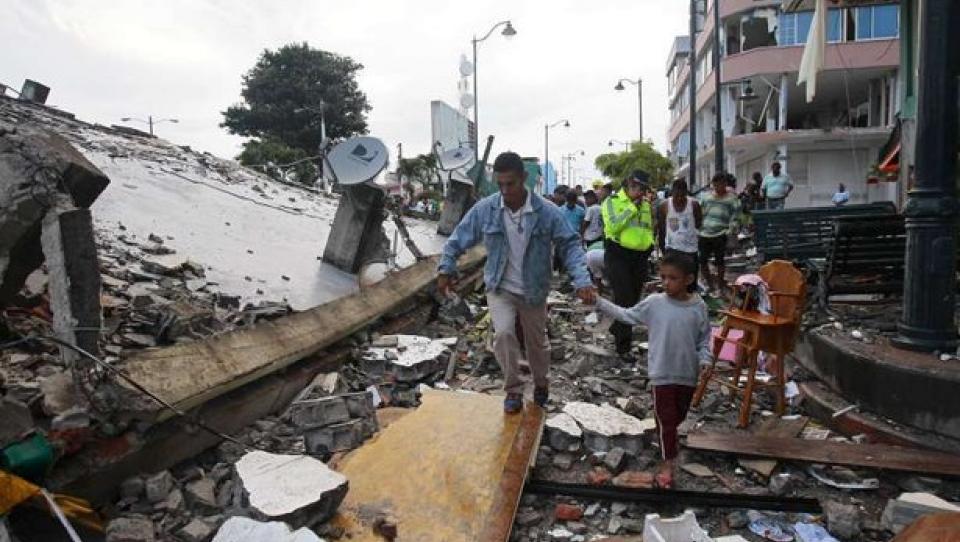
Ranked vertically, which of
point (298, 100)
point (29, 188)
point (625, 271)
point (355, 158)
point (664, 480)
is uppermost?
point (298, 100)

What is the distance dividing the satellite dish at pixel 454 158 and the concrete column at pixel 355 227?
4.33 m

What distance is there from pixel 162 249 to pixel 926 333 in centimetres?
612

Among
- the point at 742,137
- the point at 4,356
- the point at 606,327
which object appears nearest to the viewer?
the point at 4,356

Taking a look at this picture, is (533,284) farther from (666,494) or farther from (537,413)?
(666,494)

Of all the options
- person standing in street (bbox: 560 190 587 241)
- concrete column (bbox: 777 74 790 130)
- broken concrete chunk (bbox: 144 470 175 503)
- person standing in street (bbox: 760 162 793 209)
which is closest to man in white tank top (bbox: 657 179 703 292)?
person standing in street (bbox: 560 190 587 241)

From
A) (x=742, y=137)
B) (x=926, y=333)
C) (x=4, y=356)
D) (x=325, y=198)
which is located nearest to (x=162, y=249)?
(x=4, y=356)

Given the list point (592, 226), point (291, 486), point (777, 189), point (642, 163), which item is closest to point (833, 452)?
point (291, 486)

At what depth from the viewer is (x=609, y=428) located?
409cm

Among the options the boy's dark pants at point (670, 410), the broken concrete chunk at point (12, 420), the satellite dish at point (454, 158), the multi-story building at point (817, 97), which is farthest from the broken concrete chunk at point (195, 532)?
the multi-story building at point (817, 97)

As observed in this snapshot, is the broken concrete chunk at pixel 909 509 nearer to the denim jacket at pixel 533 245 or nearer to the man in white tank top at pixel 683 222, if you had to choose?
the denim jacket at pixel 533 245

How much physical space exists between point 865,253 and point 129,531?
5603 mm

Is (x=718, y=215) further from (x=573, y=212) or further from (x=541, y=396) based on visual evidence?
Result: (x=541, y=396)

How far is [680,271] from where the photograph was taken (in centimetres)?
364

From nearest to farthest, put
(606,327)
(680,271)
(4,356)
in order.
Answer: (4,356) < (680,271) < (606,327)
